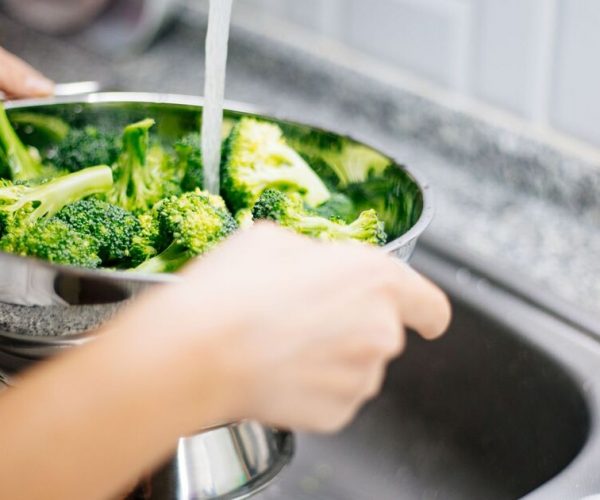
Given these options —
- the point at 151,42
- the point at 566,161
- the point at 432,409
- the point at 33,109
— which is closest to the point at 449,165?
the point at 566,161

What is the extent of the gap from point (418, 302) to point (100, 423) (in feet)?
0.63

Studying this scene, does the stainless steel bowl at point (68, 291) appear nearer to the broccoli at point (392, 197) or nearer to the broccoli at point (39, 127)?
the broccoli at point (392, 197)

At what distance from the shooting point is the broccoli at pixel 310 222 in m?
0.71

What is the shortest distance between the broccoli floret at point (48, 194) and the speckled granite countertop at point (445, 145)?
26 centimetres

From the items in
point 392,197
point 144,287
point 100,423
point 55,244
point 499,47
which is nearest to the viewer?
point 100,423

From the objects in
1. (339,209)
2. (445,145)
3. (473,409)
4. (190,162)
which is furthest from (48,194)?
(445,145)

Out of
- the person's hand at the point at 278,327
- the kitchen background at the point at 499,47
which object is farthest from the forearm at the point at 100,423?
the kitchen background at the point at 499,47

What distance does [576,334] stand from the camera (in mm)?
858

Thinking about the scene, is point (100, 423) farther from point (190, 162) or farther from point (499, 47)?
point (499, 47)

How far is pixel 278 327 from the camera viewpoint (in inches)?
18.1

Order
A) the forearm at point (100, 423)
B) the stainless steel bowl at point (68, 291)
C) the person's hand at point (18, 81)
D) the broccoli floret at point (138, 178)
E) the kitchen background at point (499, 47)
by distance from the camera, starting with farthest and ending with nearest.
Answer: the kitchen background at point (499, 47)
the person's hand at point (18, 81)
the broccoli floret at point (138, 178)
the stainless steel bowl at point (68, 291)
the forearm at point (100, 423)

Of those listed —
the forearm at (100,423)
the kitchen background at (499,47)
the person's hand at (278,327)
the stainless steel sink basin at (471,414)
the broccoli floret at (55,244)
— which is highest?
the person's hand at (278,327)

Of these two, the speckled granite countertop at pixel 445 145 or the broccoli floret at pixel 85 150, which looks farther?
the speckled granite countertop at pixel 445 145

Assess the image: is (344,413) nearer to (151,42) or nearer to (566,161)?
(566,161)
